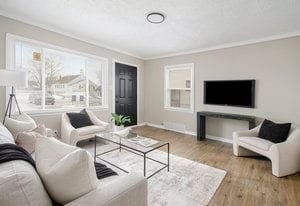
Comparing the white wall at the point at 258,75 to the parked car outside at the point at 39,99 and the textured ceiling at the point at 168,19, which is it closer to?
the textured ceiling at the point at 168,19

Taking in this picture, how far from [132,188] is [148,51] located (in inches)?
177

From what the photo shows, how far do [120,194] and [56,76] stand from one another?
358 centimetres

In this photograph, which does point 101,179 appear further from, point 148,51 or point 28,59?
point 148,51

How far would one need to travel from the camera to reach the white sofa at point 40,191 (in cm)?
75

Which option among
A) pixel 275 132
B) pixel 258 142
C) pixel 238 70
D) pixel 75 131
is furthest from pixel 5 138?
pixel 238 70

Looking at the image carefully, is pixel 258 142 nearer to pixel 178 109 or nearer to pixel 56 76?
pixel 178 109

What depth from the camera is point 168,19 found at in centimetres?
287

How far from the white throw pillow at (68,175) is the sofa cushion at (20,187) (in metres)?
0.05

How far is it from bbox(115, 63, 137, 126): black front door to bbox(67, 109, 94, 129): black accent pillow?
1393mm

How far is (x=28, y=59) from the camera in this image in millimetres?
3340

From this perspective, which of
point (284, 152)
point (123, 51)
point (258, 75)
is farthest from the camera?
point (123, 51)

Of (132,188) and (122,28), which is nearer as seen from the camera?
(132,188)

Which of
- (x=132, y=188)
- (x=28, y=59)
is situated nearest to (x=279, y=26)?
(x=132, y=188)

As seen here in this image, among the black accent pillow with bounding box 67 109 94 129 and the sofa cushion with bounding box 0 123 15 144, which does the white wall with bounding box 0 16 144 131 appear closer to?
the black accent pillow with bounding box 67 109 94 129
